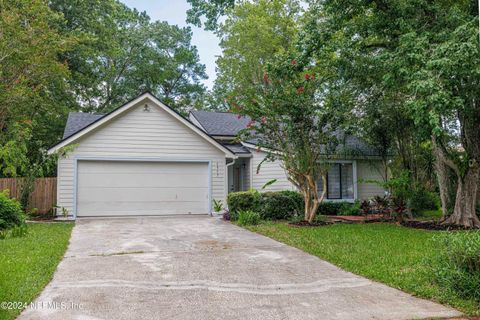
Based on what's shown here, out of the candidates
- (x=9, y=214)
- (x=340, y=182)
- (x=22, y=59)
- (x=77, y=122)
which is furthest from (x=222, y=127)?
(x=9, y=214)

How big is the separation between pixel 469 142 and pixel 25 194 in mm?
14586

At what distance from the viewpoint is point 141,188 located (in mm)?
14609

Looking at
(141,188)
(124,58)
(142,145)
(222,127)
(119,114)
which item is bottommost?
(141,188)

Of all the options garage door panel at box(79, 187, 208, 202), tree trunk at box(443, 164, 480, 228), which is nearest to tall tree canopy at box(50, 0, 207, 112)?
garage door panel at box(79, 187, 208, 202)

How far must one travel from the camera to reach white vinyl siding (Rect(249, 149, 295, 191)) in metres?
16.1

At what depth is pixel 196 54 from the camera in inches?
1464

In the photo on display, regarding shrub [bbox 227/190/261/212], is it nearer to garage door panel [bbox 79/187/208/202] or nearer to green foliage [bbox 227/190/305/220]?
green foliage [bbox 227/190/305/220]

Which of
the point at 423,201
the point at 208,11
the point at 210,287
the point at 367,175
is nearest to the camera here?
the point at 210,287

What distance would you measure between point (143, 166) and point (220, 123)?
21.2 feet

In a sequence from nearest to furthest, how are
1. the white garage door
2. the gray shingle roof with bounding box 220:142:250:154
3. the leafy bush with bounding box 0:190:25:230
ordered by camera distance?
the leafy bush with bounding box 0:190:25:230 → the white garage door → the gray shingle roof with bounding box 220:142:250:154

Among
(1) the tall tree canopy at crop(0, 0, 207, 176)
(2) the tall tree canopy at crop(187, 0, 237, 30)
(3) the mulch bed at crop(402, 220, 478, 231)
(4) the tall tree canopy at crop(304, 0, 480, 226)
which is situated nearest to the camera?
(4) the tall tree canopy at crop(304, 0, 480, 226)

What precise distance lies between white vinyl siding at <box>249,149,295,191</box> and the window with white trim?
78.8 inches

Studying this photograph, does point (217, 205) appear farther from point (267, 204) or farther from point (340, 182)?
point (340, 182)

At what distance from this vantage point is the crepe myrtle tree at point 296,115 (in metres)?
11.0
